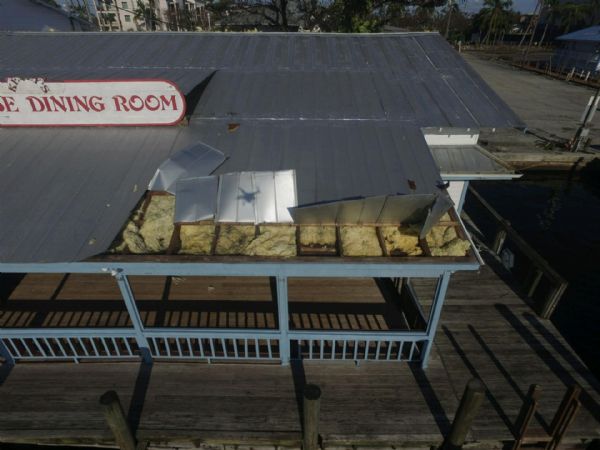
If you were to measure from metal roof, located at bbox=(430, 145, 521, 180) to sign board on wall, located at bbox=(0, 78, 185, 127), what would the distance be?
8.05 meters

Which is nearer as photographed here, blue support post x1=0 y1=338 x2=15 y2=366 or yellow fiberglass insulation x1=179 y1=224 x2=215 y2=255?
yellow fiberglass insulation x1=179 y1=224 x2=215 y2=255

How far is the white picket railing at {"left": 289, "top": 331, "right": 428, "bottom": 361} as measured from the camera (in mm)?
8352

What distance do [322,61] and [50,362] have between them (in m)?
13.3

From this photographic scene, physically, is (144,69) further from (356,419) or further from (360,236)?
(356,419)

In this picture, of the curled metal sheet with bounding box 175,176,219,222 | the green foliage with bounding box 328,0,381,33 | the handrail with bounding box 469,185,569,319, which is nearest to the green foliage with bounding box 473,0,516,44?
the green foliage with bounding box 328,0,381,33

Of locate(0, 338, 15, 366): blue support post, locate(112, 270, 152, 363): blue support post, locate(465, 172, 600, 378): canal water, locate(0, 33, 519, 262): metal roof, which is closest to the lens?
locate(112, 270, 152, 363): blue support post

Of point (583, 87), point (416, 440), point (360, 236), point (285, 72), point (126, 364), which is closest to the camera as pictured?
point (360, 236)

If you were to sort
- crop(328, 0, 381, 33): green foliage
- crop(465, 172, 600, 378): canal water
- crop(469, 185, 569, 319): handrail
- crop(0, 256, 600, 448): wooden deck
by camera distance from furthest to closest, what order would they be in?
crop(328, 0, 381, 33): green foliage
crop(465, 172, 600, 378): canal water
crop(469, 185, 569, 319): handrail
crop(0, 256, 600, 448): wooden deck

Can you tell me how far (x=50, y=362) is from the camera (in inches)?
358

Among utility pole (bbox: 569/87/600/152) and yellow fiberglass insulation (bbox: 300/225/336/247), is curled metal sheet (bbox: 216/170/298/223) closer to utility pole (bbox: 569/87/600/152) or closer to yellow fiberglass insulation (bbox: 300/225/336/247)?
yellow fiberglass insulation (bbox: 300/225/336/247)

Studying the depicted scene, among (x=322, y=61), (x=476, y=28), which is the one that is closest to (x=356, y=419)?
(x=322, y=61)

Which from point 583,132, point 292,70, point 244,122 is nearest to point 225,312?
point 244,122

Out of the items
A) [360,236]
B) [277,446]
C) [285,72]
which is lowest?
[277,446]

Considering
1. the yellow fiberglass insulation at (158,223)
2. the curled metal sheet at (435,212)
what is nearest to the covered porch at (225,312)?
the yellow fiberglass insulation at (158,223)
